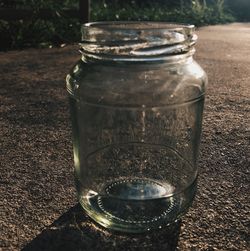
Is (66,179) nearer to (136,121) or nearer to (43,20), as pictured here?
(136,121)

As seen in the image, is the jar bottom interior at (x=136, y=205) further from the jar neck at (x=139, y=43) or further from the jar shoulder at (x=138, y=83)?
the jar neck at (x=139, y=43)

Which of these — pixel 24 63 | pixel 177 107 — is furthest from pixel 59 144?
pixel 24 63

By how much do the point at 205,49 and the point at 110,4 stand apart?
3.32 m

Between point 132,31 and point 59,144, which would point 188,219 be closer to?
point 132,31

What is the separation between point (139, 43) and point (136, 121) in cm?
40

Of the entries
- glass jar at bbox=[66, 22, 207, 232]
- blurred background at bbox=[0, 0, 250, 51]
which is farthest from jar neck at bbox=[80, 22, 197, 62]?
blurred background at bbox=[0, 0, 250, 51]

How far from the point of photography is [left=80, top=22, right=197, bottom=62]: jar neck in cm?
105

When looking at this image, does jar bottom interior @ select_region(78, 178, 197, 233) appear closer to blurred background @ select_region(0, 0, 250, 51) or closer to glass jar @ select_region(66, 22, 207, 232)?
glass jar @ select_region(66, 22, 207, 232)

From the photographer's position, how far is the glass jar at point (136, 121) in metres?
1.07

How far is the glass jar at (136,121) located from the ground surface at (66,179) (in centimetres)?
7

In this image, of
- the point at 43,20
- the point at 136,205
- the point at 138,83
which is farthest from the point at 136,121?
the point at 43,20

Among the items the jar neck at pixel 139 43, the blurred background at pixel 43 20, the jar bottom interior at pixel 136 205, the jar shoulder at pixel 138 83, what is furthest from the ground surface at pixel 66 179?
the blurred background at pixel 43 20

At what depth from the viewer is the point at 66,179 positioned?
1.47 meters

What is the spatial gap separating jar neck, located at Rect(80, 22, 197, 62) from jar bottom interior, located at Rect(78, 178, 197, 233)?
0.42 m
